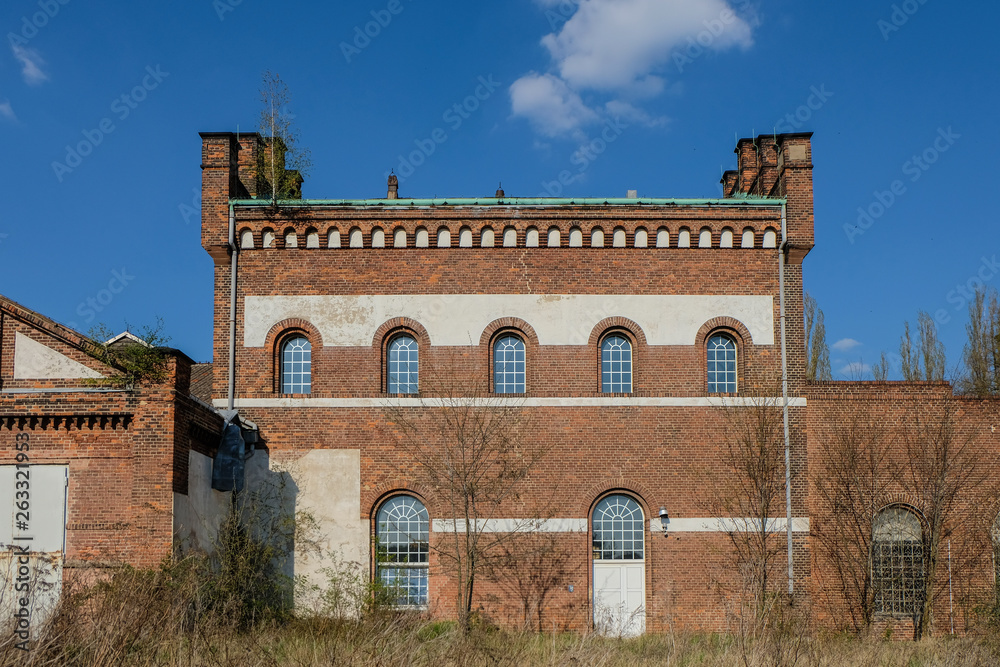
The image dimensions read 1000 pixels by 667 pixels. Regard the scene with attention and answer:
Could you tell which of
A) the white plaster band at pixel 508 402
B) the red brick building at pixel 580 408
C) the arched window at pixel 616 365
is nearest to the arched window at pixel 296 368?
the red brick building at pixel 580 408

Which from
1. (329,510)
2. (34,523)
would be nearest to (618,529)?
(329,510)

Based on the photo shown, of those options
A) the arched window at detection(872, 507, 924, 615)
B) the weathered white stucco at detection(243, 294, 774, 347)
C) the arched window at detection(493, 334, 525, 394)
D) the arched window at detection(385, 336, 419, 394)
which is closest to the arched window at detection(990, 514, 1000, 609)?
the arched window at detection(872, 507, 924, 615)

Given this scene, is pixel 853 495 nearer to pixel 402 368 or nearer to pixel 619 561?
pixel 619 561

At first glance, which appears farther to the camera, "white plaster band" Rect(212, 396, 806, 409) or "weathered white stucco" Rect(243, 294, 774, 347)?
"weathered white stucco" Rect(243, 294, 774, 347)

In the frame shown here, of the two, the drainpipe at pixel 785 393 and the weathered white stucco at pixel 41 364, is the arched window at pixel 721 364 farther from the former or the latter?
the weathered white stucco at pixel 41 364

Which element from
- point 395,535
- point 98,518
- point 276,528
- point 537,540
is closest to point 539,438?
point 537,540

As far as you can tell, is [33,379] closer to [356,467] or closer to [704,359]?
[356,467]

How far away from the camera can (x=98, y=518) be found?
1731 cm

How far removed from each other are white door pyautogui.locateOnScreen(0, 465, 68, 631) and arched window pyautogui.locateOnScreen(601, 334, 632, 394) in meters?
10.7

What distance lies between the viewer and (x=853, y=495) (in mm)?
20781

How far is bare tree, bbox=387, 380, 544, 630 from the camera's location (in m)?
20.5

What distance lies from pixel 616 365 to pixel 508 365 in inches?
91.5

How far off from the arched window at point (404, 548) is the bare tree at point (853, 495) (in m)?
8.16

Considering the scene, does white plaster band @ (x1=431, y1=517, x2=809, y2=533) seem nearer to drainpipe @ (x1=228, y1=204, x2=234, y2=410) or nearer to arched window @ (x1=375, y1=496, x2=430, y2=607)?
arched window @ (x1=375, y1=496, x2=430, y2=607)
